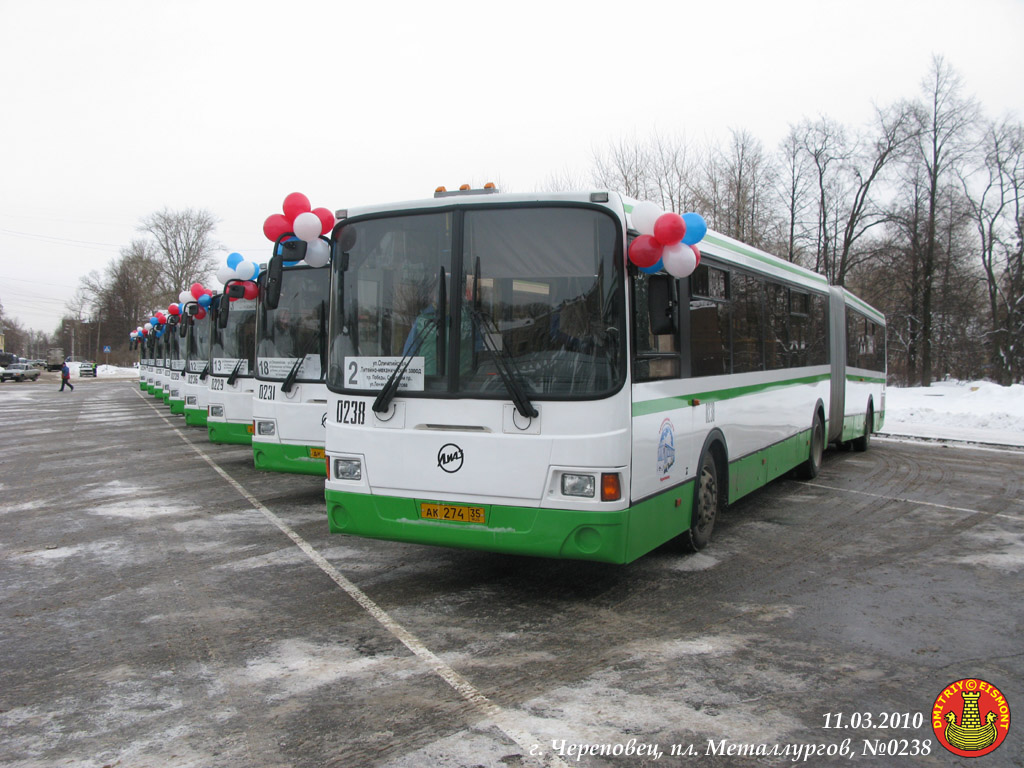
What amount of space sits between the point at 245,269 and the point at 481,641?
8.51 meters

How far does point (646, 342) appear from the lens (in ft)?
19.4

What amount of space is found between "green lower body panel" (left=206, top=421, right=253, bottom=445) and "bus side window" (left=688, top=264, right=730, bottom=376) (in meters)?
7.40

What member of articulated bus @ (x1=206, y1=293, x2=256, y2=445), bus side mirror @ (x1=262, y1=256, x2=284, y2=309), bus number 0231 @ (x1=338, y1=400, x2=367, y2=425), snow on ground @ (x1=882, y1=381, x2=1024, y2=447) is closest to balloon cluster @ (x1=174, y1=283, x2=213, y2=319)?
articulated bus @ (x1=206, y1=293, x2=256, y2=445)

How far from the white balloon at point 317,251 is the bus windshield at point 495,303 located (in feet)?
3.65

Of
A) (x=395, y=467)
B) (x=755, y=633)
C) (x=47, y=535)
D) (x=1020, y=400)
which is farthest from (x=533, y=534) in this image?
(x=1020, y=400)

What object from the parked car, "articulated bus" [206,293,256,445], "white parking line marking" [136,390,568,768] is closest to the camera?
"white parking line marking" [136,390,568,768]

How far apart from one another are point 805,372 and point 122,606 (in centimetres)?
877

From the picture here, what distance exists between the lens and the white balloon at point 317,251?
23.5 feet

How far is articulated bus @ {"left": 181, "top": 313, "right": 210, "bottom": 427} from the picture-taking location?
58.7ft

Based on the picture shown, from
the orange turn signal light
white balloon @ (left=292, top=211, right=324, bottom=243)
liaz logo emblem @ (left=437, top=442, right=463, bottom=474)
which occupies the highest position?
white balloon @ (left=292, top=211, right=324, bottom=243)

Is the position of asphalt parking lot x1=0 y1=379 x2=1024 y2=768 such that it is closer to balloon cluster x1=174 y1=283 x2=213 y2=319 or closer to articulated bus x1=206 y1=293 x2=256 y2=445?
articulated bus x1=206 y1=293 x2=256 y2=445

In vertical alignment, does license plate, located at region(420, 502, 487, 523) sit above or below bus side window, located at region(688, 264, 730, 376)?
below

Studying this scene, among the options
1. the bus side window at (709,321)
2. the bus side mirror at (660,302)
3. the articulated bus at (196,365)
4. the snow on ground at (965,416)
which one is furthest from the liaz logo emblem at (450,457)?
the snow on ground at (965,416)

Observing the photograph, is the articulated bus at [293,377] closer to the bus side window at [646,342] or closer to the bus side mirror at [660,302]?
the bus side window at [646,342]
